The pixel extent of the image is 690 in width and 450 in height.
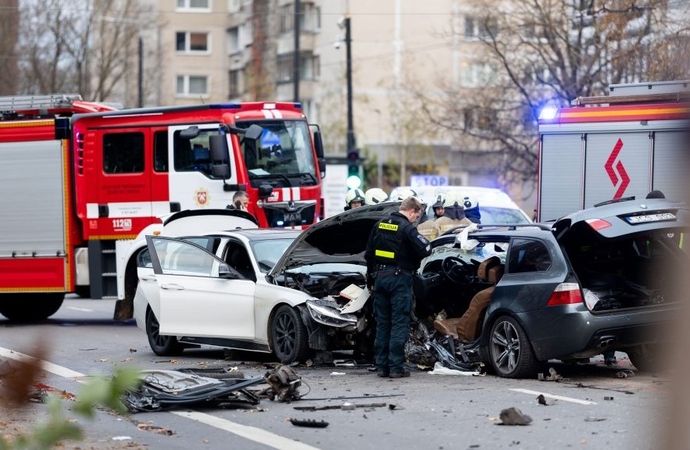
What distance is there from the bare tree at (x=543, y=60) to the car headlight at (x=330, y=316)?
12918mm

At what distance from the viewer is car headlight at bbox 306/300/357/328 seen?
1169 centimetres

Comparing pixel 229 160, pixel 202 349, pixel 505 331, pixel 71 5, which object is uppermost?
pixel 71 5

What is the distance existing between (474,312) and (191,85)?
200ft

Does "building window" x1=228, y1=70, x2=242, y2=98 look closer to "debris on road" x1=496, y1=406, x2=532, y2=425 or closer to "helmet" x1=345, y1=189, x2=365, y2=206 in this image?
"helmet" x1=345, y1=189, x2=365, y2=206

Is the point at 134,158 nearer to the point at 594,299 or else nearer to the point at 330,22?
the point at 594,299

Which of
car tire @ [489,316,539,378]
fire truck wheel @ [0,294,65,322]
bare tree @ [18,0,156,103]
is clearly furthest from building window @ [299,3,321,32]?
car tire @ [489,316,539,378]

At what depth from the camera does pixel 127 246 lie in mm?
17938

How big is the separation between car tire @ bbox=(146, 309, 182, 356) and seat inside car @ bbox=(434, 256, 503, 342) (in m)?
3.38

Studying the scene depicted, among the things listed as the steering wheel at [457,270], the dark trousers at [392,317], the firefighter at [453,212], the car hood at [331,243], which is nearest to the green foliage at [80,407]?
the dark trousers at [392,317]

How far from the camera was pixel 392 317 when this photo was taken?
11.1 meters

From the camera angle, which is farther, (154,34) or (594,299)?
(154,34)

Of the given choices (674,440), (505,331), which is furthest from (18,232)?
(674,440)

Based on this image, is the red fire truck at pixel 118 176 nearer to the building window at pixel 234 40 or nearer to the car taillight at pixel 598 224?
the car taillight at pixel 598 224

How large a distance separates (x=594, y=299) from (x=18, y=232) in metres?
10.8
